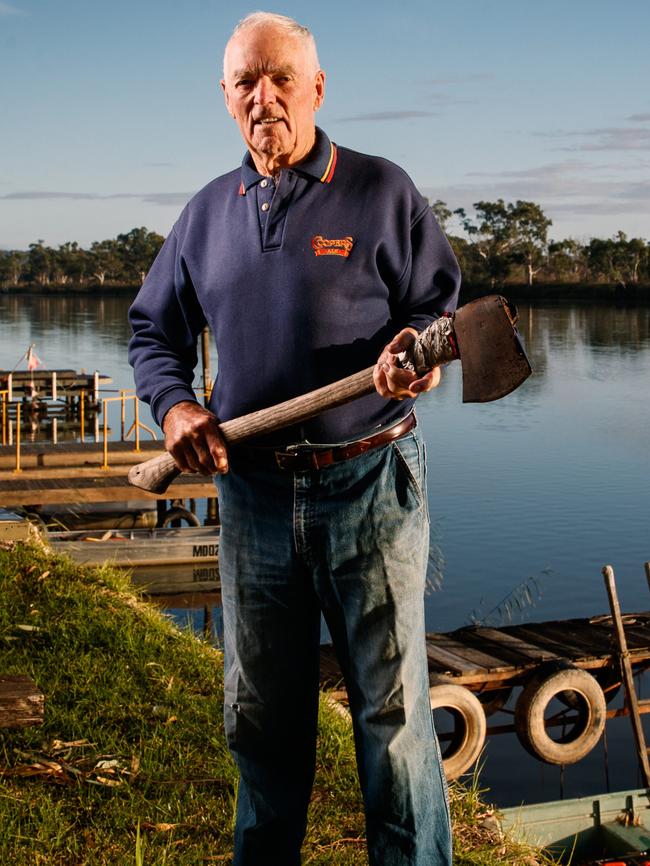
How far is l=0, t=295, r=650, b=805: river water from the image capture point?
16234 millimetres

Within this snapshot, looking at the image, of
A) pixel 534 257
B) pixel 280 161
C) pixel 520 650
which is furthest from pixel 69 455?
pixel 534 257

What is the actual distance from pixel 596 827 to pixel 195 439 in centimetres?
942

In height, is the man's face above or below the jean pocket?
above

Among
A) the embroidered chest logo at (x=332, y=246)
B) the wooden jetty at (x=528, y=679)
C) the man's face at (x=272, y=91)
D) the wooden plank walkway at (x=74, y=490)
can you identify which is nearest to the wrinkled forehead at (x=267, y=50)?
the man's face at (x=272, y=91)

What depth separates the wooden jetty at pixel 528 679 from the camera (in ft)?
38.5

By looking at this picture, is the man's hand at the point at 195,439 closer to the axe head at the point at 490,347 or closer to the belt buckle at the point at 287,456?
the belt buckle at the point at 287,456

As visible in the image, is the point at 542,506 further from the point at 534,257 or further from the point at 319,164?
the point at 534,257

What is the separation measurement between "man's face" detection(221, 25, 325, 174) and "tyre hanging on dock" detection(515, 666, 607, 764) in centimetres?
1083

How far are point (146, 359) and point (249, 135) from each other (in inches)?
25.5

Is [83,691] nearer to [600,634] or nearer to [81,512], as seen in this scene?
[600,634]

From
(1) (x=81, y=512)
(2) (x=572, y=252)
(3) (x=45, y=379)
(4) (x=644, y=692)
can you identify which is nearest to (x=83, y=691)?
(4) (x=644, y=692)

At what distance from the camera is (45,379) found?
38.7 metres

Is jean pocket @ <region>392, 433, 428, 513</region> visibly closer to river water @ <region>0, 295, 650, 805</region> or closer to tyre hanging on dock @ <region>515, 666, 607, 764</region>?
tyre hanging on dock @ <region>515, 666, 607, 764</region>

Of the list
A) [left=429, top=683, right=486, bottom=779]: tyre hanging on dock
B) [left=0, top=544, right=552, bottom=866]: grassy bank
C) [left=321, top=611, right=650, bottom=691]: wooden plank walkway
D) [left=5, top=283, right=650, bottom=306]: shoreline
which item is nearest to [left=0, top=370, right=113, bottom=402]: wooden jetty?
[left=321, top=611, right=650, bottom=691]: wooden plank walkway
